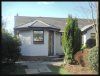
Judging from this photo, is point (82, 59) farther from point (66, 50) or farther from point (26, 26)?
point (26, 26)

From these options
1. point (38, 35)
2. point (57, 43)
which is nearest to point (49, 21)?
point (57, 43)

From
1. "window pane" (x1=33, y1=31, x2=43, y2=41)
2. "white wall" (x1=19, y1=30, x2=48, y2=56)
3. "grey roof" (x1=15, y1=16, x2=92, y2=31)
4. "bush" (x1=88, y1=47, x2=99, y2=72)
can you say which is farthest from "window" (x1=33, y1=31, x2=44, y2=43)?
"bush" (x1=88, y1=47, x2=99, y2=72)

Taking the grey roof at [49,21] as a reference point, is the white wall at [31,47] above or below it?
below

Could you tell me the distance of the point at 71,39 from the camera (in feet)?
51.6

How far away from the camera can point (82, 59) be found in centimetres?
1428

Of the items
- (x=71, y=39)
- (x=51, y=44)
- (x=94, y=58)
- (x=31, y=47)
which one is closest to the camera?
(x=94, y=58)

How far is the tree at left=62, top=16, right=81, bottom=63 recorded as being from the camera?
1573 cm

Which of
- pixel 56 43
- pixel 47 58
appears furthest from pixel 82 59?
pixel 56 43

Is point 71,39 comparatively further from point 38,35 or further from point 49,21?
point 49,21

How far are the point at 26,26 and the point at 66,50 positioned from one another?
6130 mm

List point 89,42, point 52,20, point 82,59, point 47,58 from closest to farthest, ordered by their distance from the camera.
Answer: point 82,59 → point 47,58 → point 89,42 → point 52,20

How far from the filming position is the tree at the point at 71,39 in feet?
51.6

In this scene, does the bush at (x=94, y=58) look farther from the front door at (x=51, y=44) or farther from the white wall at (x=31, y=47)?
the front door at (x=51, y=44)

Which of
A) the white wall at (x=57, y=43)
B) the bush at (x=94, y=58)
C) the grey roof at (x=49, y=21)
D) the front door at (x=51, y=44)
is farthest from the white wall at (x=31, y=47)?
the bush at (x=94, y=58)
